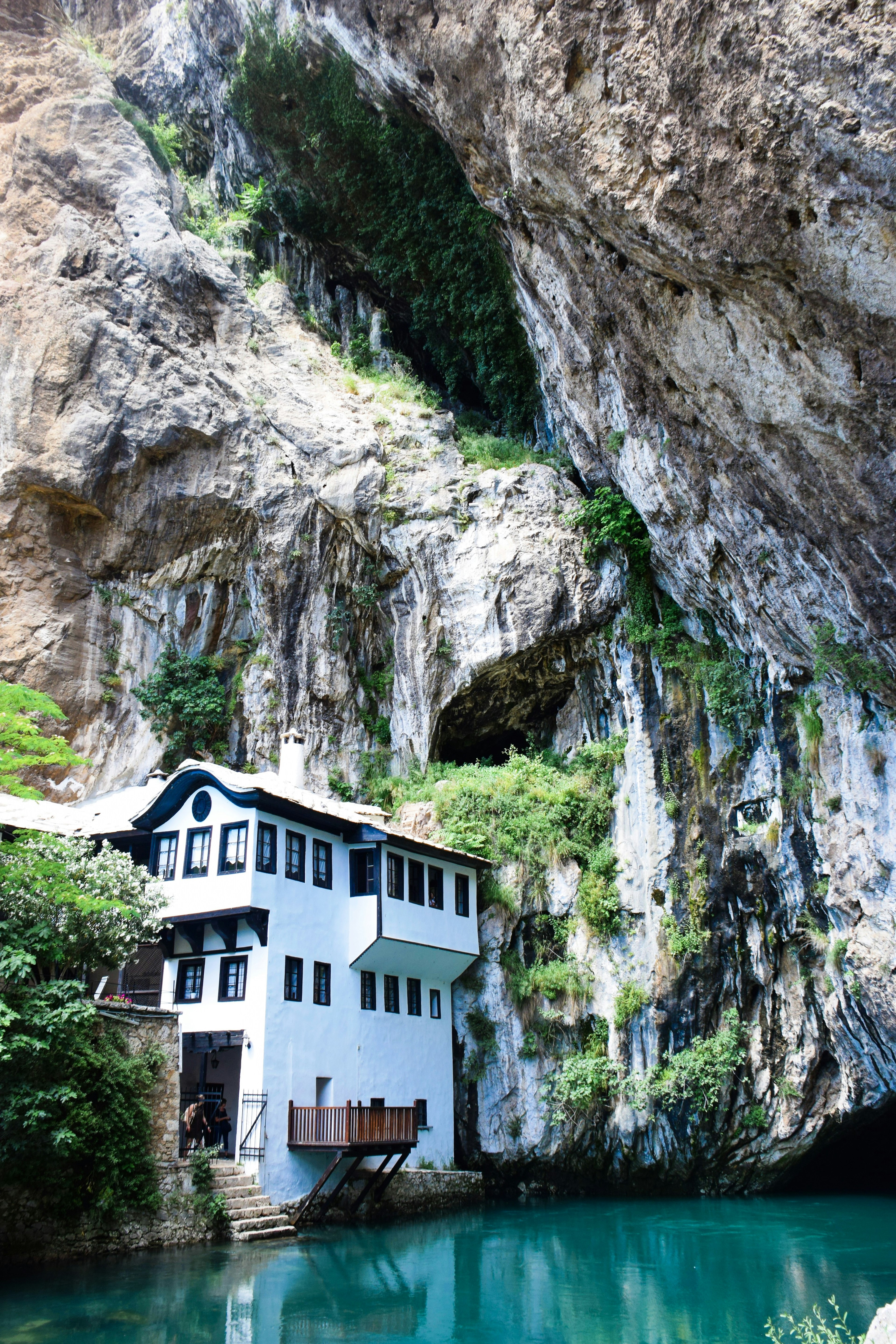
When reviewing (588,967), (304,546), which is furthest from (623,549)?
(588,967)

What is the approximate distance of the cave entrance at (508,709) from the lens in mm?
28688

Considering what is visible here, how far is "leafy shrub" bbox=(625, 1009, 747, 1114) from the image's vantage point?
22.2 metres

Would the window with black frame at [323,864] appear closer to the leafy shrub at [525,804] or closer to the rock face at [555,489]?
the leafy shrub at [525,804]

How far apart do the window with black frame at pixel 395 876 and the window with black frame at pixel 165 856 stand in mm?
4940

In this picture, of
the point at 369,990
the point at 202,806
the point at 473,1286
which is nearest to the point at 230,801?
the point at 202,806

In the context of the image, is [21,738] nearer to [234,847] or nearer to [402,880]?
[234,847]

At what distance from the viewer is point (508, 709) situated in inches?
1180

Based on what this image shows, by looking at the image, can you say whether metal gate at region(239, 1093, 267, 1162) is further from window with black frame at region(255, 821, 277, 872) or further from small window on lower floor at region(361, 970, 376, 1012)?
window with black frame at region(255, 821, 277, 872)

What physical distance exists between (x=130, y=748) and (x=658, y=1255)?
60.1ft

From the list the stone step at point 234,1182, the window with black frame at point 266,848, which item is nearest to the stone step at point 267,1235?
the stone step at point 234,1182

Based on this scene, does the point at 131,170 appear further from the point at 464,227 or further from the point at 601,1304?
the point at 601,1304

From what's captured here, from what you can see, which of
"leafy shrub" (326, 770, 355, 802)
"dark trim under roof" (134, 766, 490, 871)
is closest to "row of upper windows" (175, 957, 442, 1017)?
"dark trim under roof" (134, 766, 490, 871)

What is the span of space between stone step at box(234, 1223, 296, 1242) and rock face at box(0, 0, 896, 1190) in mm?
6986

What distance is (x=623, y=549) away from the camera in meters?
27.3
